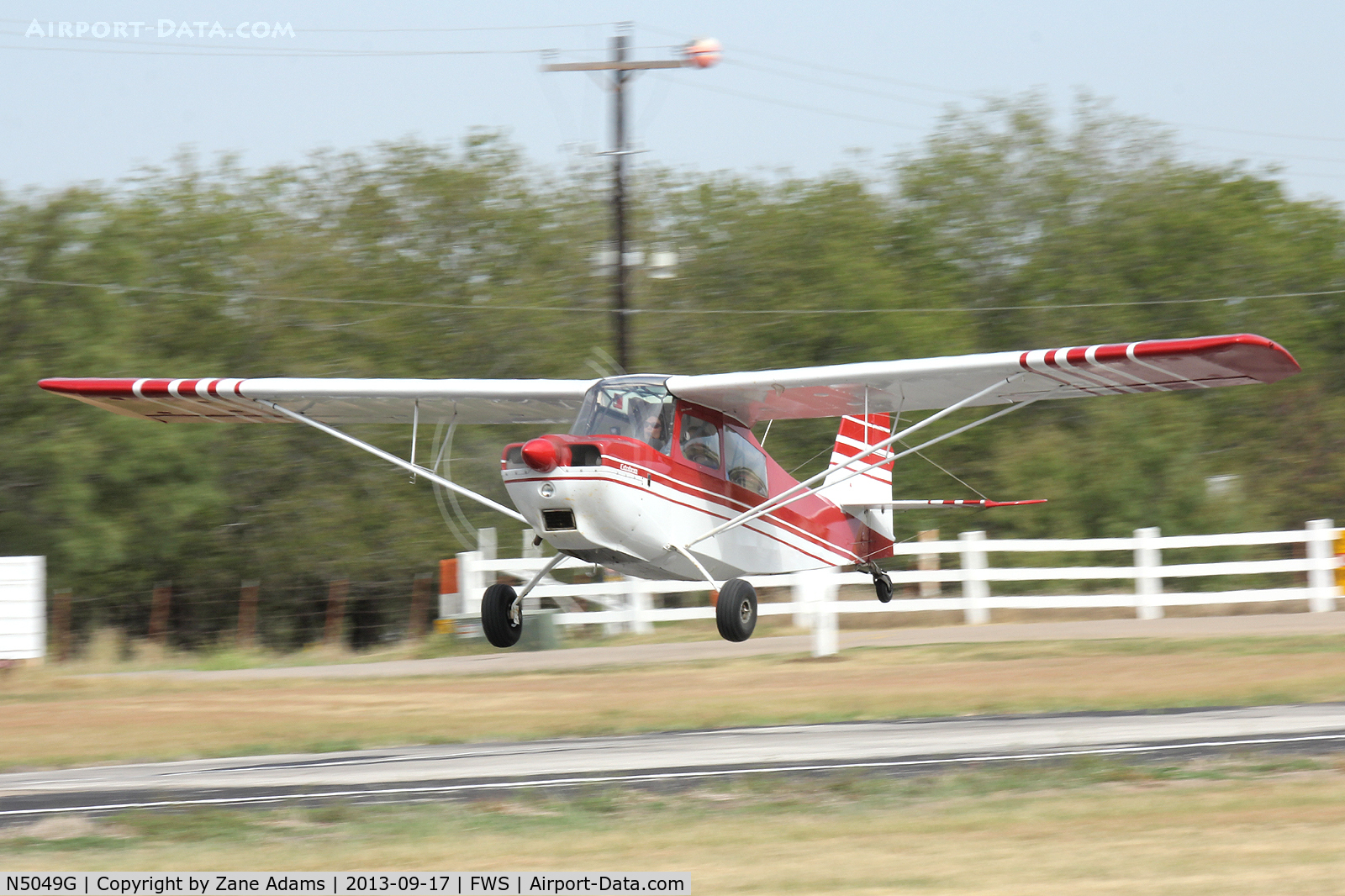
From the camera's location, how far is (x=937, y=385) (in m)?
15.1

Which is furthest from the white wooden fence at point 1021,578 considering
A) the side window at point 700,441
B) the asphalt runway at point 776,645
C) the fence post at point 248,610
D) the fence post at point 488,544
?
the side window at point 700,441

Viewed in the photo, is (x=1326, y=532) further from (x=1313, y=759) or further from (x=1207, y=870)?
(x=1207, y=870)

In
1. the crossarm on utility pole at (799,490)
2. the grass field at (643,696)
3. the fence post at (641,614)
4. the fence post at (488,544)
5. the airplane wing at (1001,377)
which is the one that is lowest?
the grass field at (643,696)

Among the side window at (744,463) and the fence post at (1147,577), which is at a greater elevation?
the side window at (744,463)

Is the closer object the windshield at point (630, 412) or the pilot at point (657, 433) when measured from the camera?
the windshield at point (630, 412)

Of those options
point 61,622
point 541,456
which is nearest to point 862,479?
point 541,456

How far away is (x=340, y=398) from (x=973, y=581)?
538 inches

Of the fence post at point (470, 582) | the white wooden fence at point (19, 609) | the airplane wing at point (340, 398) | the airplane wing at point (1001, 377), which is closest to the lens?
the airplane wing at point (1001, 377)

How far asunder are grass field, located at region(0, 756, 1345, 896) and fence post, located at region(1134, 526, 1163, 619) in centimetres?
1343

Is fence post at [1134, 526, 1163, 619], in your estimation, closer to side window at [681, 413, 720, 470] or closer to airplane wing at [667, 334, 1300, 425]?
airplane wing at [667, 334, 1300, 425]

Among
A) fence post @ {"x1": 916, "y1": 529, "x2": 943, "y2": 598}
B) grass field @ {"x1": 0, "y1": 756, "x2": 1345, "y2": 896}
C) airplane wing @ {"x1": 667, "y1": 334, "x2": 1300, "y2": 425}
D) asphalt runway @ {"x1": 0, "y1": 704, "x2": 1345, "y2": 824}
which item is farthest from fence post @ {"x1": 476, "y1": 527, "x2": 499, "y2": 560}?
grass field @ {"x1": 0, "y1": 756, "x2": 1345, "y2": 896}

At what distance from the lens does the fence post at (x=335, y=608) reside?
106ft
